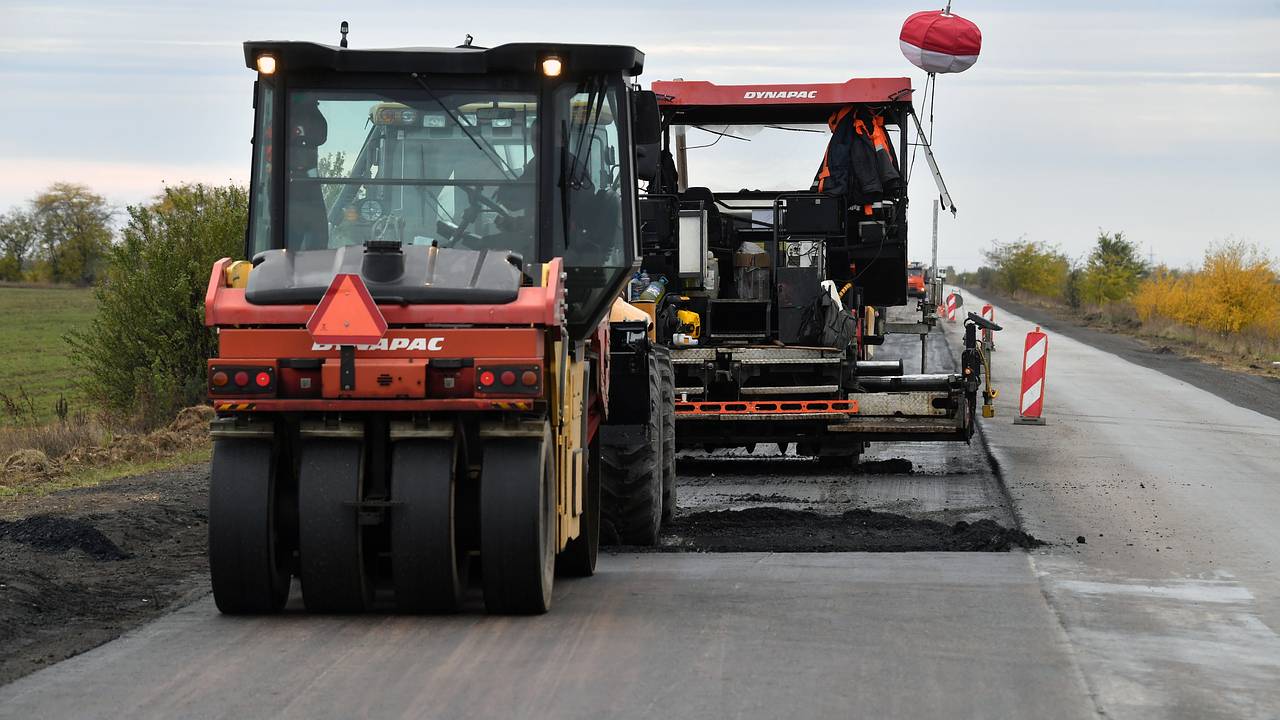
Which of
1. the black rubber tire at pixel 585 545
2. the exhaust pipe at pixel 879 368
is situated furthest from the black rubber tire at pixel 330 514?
the exhaust pipe at pixel 879 368

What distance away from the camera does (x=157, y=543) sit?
33.6 ft

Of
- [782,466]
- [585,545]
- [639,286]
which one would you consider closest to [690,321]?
[639,286]

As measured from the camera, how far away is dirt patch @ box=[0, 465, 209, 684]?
7.15 m

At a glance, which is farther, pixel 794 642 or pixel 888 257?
pixel 888 257

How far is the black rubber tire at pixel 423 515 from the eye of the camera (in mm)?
7039

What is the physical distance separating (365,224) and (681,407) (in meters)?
7.12

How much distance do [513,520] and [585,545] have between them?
5.47ft

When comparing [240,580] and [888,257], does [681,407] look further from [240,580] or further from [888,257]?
[240,580]

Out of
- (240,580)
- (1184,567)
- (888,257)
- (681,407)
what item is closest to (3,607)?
(240,580)

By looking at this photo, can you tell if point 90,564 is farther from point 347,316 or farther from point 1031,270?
point 1031,270

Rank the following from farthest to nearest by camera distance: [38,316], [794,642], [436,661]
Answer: [38,316] → [794,642] → [436,661]

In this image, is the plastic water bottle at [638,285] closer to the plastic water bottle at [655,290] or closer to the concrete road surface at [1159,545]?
the plastic water bottle at [655,290]

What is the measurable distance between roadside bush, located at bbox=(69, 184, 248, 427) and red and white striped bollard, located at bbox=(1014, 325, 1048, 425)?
10462 millimetres

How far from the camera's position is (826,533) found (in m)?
10.9
